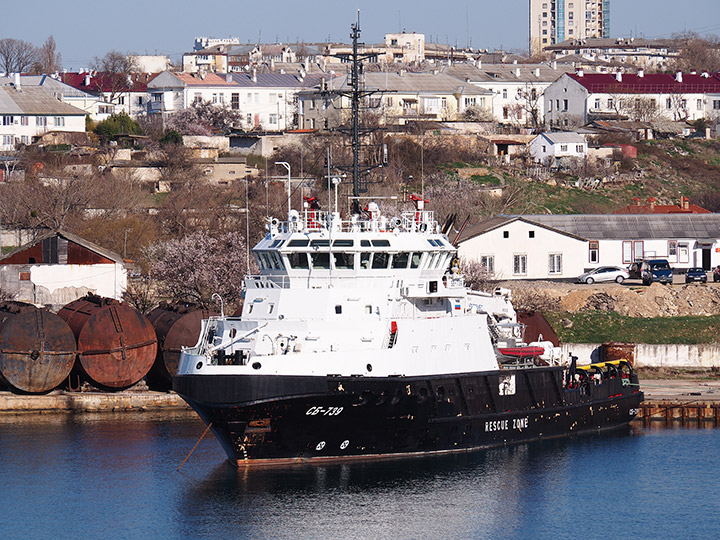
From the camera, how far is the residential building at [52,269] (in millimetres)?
65750

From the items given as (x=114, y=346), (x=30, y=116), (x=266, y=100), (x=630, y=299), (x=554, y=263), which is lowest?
(x=114, y=346)

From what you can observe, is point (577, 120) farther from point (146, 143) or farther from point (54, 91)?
point (54, 91)

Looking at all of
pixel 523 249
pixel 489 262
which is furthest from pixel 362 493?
pixel 523 249

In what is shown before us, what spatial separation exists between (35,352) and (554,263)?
34448mm

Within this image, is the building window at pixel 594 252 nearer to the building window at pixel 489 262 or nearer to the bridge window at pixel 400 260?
the building window at pixel 489 262

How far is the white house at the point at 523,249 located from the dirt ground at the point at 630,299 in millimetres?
5553

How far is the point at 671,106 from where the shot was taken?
134500mm

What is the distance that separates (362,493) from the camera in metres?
37.6

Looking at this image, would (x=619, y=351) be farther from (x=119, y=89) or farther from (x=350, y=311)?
(x=119, y=89)

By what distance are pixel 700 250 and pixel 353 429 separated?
45.9 metres

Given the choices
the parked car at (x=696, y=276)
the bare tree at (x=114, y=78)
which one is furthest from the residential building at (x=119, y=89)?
the parked car at (x=696, y=276)

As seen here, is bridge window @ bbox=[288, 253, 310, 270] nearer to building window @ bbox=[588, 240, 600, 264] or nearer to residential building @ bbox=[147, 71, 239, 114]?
building window @ bbox=[588, 240, 600, 264]

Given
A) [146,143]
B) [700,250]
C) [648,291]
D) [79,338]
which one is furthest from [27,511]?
[146,143]

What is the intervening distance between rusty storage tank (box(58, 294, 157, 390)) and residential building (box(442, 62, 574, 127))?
85.8 meters
